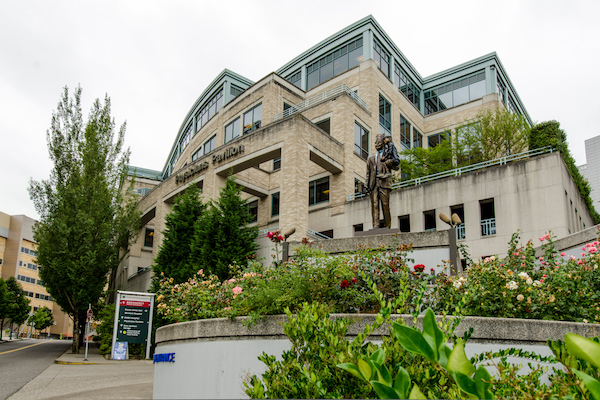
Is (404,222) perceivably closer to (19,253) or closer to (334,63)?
(334,63)

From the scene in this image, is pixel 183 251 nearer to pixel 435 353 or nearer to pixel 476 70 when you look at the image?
pixel 435 353

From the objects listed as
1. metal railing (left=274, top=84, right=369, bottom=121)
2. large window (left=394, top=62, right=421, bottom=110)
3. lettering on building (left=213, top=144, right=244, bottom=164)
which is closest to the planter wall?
lettering on building (left=213, top=144, right=244, bottom=164)

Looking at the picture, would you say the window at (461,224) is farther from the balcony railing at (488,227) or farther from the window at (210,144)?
the window at (210,144)

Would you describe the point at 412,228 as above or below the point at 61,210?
below

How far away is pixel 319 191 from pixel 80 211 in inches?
547

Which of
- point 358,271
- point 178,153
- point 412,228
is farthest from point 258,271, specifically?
point 178,153

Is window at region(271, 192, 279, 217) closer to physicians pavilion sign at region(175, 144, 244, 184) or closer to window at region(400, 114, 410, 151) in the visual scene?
physicians pavilion sign at region(175, 144, 244, 184)

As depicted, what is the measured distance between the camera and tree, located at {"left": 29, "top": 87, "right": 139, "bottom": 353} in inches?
1108

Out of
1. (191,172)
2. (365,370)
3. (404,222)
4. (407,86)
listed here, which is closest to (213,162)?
(191,172)

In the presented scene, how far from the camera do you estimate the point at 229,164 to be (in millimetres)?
27797

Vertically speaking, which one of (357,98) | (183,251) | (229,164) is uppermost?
(357,98)

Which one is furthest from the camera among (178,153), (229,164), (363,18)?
(178,153)

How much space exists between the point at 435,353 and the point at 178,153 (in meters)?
56.4

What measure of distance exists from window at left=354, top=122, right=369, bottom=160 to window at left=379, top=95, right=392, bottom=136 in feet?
8.78
